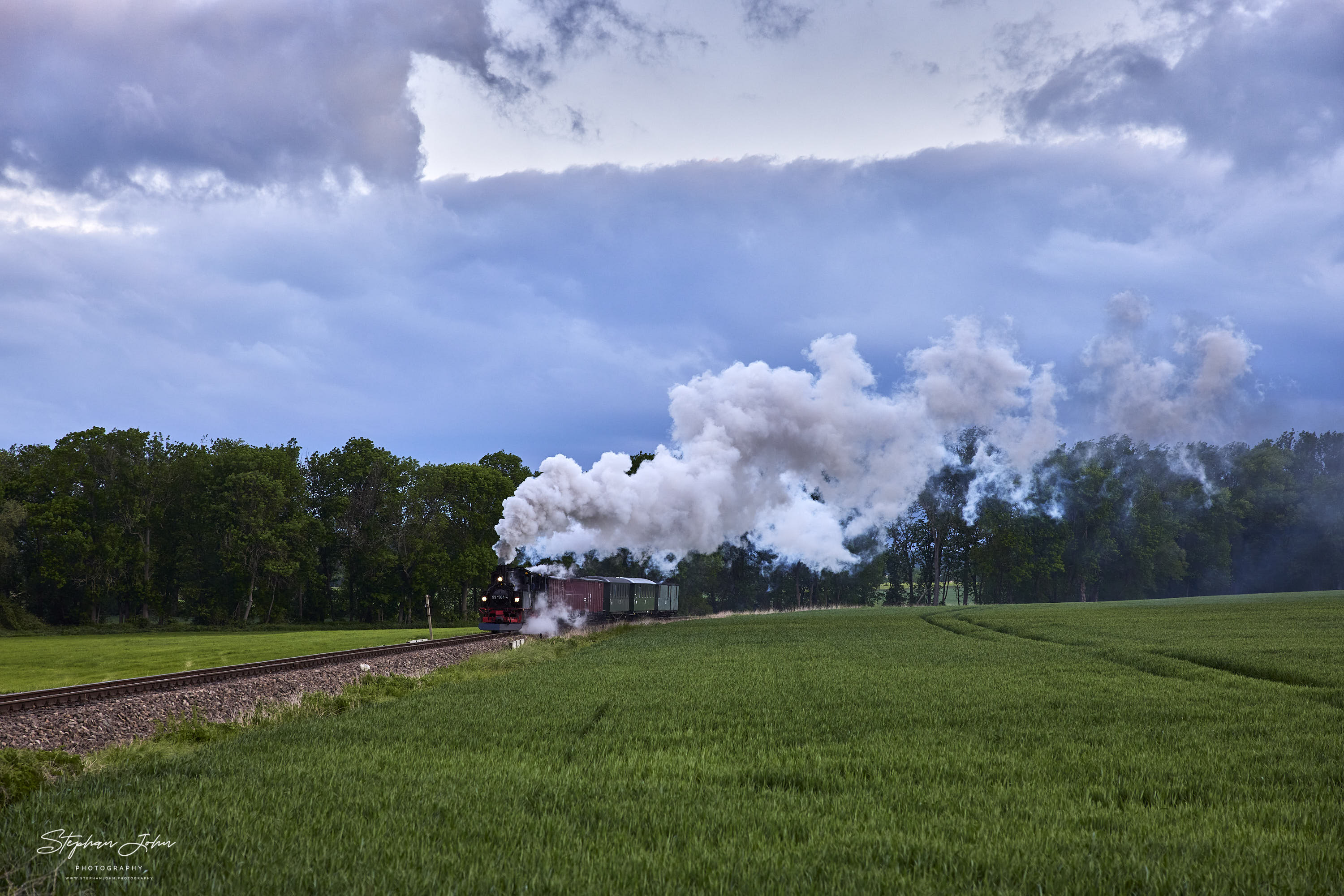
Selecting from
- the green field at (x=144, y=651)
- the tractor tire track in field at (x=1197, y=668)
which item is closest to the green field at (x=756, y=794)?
the tractor tire track in field at (x=1197, y=668)

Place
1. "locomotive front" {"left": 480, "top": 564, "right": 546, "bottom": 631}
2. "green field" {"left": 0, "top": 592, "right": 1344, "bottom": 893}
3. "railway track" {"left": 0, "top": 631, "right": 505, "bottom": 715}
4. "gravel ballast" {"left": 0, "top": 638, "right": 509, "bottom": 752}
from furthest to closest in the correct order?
"locomotive front" {"left": 480, "top": 564, "right": 546, "bottom": 631} < "railway track" {"left": 0, "top": 631, "right": 505, "bottom": 715} < "gravel ballast" {"left": 0, "top": 638, "right": 509, "bottom": 752} < "green field" {"left": 0, "top": 592, "right": 1344, "bottom": 893}

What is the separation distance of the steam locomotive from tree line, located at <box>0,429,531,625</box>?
70.3ft

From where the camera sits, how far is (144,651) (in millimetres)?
37562

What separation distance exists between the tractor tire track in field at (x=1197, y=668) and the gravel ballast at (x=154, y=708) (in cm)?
2118

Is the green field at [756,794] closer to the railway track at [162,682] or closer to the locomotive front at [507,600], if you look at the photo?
the railway track at [162,682]

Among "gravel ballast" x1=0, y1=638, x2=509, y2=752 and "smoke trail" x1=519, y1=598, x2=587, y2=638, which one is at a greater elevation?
"gravel ballast" x1=0, y1=638, x2=509, y2=752

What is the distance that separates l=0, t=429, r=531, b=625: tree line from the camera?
66.1 meters

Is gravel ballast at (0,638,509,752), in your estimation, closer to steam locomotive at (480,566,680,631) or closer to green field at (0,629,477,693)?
green field at (0,629,477,693)

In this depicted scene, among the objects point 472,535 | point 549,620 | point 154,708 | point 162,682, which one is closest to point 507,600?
point 549,620

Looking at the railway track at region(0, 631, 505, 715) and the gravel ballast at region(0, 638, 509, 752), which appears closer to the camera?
the gravel ballast at region(0, 638, 509, 752)

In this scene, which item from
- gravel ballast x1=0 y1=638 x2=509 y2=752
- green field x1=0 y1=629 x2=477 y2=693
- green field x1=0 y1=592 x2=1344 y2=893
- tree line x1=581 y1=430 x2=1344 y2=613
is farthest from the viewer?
tree line x1=581 y1=430 x2=1344 y2=613

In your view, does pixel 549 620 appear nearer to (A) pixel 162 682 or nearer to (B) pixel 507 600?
(B) pixel 507 600

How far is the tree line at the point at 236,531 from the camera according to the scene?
66.1 metres

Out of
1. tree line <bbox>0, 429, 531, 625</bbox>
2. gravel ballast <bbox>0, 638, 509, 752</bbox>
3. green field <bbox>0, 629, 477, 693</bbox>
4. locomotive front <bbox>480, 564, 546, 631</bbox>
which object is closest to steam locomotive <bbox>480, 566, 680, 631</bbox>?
locomotive front <bbox>480, 564, 546, 631</bbox>
